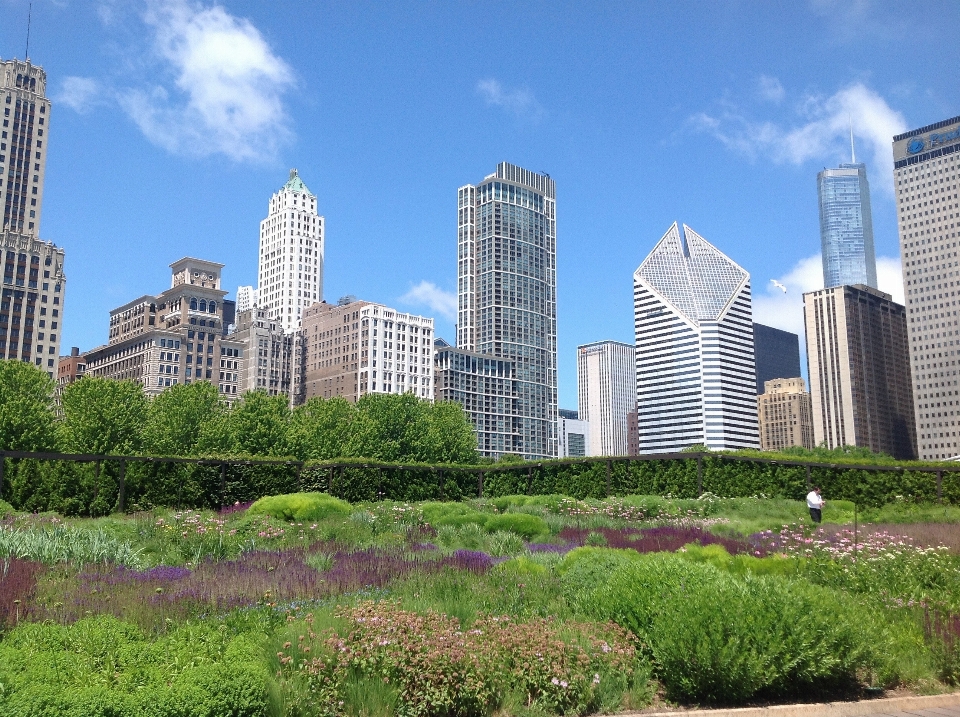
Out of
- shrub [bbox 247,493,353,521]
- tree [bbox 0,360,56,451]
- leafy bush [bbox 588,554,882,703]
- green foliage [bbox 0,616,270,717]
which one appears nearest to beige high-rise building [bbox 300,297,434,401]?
tree [bbox 0,360,56,451]

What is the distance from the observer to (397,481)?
1610 inches

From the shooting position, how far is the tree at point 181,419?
222 ft

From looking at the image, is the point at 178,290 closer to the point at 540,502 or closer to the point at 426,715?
the point at 540,502

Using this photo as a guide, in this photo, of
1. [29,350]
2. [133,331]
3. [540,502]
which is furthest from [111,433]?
[133,331]

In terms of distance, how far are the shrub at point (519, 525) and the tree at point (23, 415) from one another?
1931 inches

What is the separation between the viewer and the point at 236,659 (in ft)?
19.8

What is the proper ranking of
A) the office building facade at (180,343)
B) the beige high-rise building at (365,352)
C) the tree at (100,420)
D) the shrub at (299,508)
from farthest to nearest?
the beige high-rise building at (365,352) → the office building facade at (180,343) → the tree at (100,420) → the shrub at (299,508)

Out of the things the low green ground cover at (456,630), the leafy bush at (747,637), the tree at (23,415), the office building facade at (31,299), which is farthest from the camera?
the office building facade at (31,299)

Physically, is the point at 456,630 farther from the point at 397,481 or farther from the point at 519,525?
the point at 397,481

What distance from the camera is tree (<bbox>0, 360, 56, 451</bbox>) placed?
187ft

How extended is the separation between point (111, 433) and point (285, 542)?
5481cm

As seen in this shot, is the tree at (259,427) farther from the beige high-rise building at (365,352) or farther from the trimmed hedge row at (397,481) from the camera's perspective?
the beige high-rise building at (365,352)

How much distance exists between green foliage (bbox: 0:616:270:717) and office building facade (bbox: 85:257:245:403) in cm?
15713

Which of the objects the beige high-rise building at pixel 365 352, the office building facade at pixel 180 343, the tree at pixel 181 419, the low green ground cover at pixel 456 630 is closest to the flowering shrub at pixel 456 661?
the low green ground cover at pixel 456 630
